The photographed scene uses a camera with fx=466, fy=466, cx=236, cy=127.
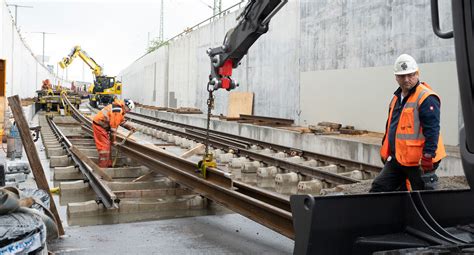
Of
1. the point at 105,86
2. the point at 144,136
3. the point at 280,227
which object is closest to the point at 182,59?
the point at 105,86

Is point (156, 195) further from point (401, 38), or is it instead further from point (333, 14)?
point (333, 14)

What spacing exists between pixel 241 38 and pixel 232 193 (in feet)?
6.69

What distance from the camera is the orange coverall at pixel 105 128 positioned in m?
10.5

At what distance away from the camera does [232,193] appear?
5.89 meters

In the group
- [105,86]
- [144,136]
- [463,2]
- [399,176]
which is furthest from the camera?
[105,86]

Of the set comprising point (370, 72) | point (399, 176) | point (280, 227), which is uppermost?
point (370, 72)

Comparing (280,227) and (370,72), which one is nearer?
(280,227)

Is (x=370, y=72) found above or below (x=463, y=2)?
above

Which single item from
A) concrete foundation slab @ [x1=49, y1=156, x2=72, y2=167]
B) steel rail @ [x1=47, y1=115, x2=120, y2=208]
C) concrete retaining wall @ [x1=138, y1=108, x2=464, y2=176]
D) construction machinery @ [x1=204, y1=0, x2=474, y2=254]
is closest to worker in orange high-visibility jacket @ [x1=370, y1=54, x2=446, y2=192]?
construction machinery @ [x1=204, y1=0, x2=474, y2=254]

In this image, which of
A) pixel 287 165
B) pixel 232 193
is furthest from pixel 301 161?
pixel 232 193

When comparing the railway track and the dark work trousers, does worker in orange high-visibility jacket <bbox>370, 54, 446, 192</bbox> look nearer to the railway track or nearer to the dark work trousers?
the dark work trousers

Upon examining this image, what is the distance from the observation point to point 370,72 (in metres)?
14.3

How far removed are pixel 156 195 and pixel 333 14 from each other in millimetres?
11499

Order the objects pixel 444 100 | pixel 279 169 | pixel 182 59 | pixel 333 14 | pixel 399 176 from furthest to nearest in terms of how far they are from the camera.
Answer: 1. pixel 182 59
2. pixel 333 14
3. pixel 444 100
4. pixel 279 169
5. pixel 399 176
